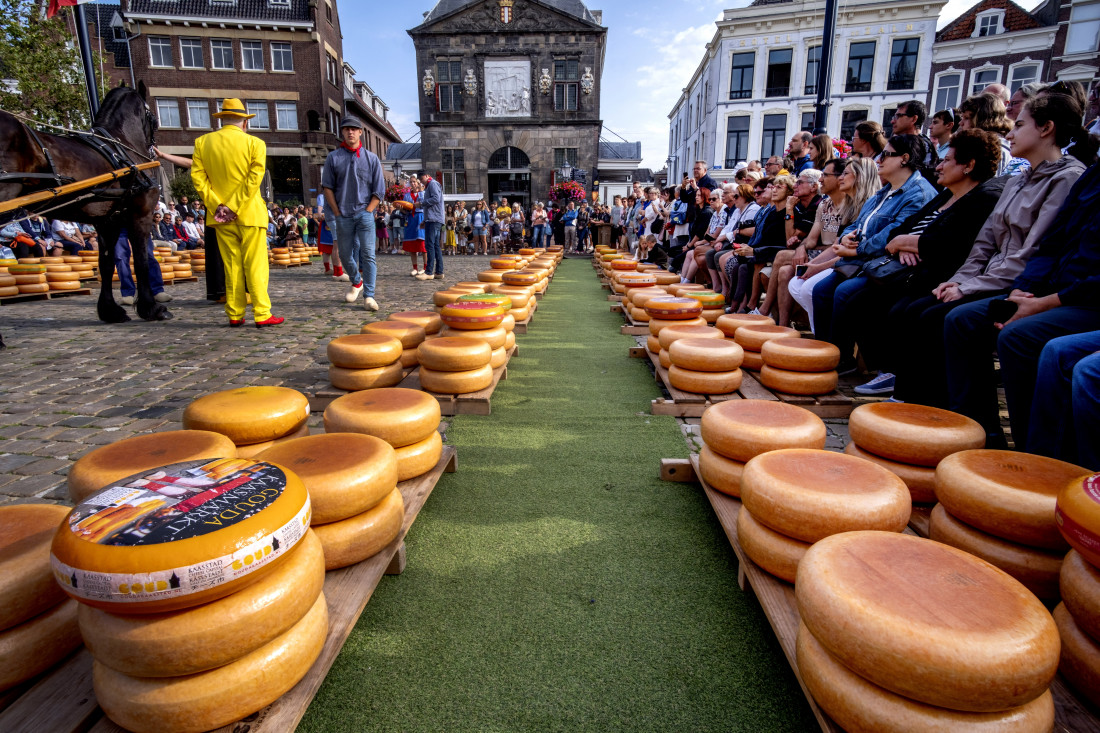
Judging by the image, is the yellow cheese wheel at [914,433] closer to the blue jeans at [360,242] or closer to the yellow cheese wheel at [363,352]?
the yellow cheese wheel at [363,352]

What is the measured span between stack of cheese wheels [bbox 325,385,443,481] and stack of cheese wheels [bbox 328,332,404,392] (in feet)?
3.55

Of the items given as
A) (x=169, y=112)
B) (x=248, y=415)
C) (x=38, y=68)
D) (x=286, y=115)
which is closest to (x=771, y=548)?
(x=248, y=415)

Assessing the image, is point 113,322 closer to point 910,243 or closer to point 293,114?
point 910,243

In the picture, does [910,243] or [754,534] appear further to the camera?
[910,243]

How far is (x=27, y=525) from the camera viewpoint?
1.58 meters

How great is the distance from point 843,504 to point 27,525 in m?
2.47

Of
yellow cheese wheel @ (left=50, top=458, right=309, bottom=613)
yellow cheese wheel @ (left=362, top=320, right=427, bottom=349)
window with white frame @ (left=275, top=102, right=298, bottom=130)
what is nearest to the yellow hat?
yellow cheese wheel @ (left=362, top=320, right=427, bottom=349)

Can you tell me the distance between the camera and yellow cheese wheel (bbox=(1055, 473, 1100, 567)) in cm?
129

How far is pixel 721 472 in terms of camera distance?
243 cm

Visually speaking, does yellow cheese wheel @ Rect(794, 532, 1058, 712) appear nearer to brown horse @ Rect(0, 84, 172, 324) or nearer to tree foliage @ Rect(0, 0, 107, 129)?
brown horse @ Rect(0, 84, 172, 324)

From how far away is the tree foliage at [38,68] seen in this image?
51.4 ft

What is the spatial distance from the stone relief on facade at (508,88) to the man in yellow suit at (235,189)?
95.7ft

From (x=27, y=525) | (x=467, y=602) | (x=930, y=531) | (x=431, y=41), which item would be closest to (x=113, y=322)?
(x=27, y=525)

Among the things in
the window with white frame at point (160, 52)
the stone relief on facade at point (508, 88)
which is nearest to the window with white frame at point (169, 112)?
the window with white frame at point (160, 52)
